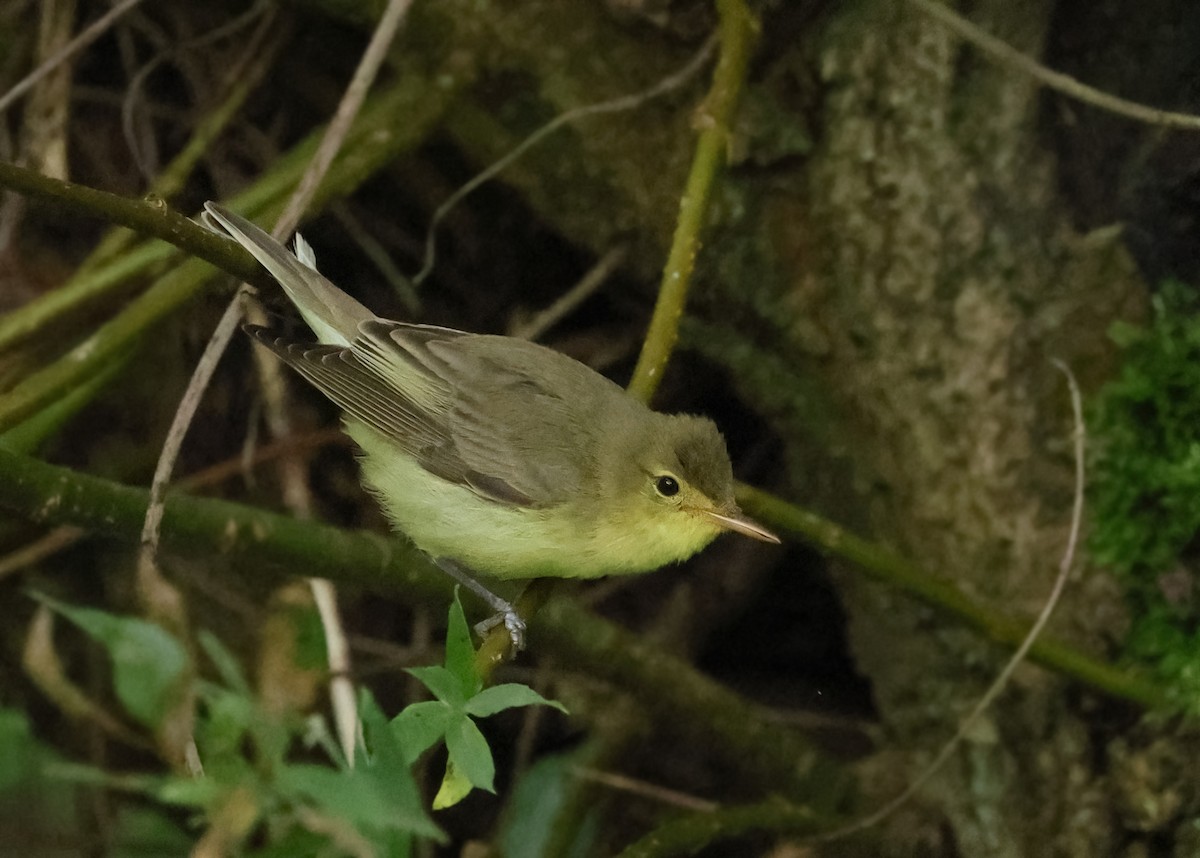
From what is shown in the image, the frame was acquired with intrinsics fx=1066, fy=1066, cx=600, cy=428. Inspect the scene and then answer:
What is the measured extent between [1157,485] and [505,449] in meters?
1.23

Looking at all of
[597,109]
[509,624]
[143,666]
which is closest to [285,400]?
[597,109]

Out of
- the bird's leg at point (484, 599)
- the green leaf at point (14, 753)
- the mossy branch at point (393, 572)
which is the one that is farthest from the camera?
the bird's leg at point (484, 599)

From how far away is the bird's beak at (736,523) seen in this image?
168 cm

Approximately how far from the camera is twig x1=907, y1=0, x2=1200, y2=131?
176 cm

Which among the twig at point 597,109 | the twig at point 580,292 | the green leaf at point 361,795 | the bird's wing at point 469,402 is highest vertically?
→ the twig at point 597,109

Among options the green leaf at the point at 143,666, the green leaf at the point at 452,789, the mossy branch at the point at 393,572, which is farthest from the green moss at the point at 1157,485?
the green leaf at the point at 143,666

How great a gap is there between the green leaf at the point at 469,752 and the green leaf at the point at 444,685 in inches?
0.7

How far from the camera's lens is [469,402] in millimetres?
1887

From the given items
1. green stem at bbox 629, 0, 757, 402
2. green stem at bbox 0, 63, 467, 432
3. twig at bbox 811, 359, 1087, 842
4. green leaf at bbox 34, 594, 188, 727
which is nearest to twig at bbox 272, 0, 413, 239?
green stem at bbox 0, 63, 467, 432

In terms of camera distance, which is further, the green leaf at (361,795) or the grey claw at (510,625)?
the grey claw at (510,625)

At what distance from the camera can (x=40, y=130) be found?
7.82ft

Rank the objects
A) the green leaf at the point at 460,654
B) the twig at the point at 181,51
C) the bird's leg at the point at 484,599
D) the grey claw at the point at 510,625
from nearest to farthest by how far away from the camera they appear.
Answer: the green leaf at the point at 460,654
the grey claw at the point at 510,625
the bird's leg at the point at 484,599
the twig at the point at 181,51

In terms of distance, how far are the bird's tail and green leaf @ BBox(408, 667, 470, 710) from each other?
0.78 m

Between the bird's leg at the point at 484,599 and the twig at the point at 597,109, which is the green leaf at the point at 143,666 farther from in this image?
the twig at the point at 597,109
